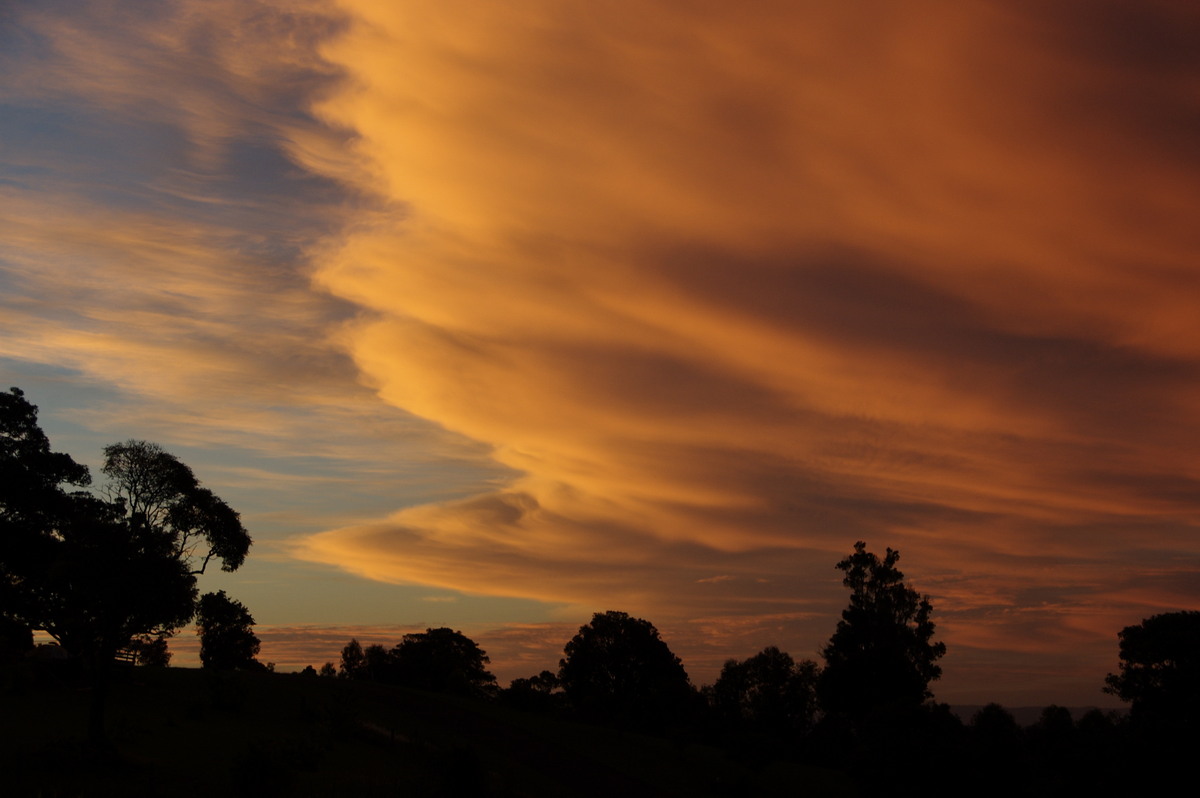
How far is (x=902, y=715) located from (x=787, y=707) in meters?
71.0

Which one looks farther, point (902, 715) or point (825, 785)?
point (825, 785)

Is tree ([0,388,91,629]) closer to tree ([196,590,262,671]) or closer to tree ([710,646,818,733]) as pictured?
tree ([196,590,262,671])

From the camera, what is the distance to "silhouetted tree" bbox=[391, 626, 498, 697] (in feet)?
408

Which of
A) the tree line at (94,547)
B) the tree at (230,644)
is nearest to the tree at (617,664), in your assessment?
the tree at (230,644)

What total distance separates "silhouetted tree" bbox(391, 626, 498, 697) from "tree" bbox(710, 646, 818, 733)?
121 ft

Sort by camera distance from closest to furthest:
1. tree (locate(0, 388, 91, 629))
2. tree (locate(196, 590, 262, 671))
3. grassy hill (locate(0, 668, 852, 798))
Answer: grassy hill (locate(0, 668, 852, 798))
tree (locate(0, 388, 91, 629))
tree (locate(196, 590, 262, 671))

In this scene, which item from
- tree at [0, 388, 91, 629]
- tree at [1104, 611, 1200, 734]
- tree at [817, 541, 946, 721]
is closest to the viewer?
tree at [0, 388, 91, 629]

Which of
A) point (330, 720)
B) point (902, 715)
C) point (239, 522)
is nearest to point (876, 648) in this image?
point (902, 715)

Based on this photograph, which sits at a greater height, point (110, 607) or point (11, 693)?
point (110, 607)

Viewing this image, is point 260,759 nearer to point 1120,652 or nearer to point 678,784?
point 678,784

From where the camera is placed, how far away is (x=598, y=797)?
5259cm

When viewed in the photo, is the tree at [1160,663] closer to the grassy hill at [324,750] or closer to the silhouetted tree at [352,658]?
the grassy hill at [324,750]

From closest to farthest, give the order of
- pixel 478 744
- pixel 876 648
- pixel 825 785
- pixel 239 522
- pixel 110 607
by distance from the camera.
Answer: pixel 110 607 → pixel 239 522 → pixel 478 744 → pixel 825 785 → pixel 876 648

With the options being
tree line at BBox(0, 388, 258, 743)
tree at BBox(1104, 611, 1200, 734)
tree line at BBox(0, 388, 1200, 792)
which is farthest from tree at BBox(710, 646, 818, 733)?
tree line at BBox(0, 388, 258, 743)
